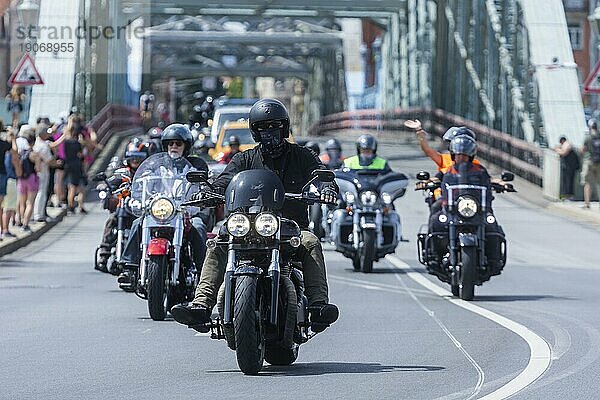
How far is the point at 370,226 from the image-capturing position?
1864 centimetres

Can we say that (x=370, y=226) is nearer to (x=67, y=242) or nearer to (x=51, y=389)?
(x=67, y=242)

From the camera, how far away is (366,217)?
18.9m

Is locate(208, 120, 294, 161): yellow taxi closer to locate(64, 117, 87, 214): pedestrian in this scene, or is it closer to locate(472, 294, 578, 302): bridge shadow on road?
locate(64, 117, 87, 214): pedestrian

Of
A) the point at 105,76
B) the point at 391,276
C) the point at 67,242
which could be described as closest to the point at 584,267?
the point at 391,276

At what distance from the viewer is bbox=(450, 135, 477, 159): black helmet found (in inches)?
601

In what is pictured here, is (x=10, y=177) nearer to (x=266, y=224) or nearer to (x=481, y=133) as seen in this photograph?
(x=266, y=224)

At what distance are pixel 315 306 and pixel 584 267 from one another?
11.0m

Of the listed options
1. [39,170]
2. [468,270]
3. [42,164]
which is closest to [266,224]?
[468,270]

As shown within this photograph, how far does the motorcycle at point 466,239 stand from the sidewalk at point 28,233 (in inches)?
315

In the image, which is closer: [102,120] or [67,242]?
[67,242]

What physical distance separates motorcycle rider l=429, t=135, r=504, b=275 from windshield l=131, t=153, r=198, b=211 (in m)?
2.94

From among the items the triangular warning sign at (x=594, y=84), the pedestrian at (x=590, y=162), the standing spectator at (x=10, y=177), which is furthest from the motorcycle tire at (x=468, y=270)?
the pedestrian at (x=590, y=162)

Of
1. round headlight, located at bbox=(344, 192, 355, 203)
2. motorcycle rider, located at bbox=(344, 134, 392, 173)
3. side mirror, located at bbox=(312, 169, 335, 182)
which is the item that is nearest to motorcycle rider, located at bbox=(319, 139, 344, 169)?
motorcycle rider, located at bbox=(344, 134, 392, 173)

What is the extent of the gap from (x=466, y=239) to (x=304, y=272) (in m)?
5.22
